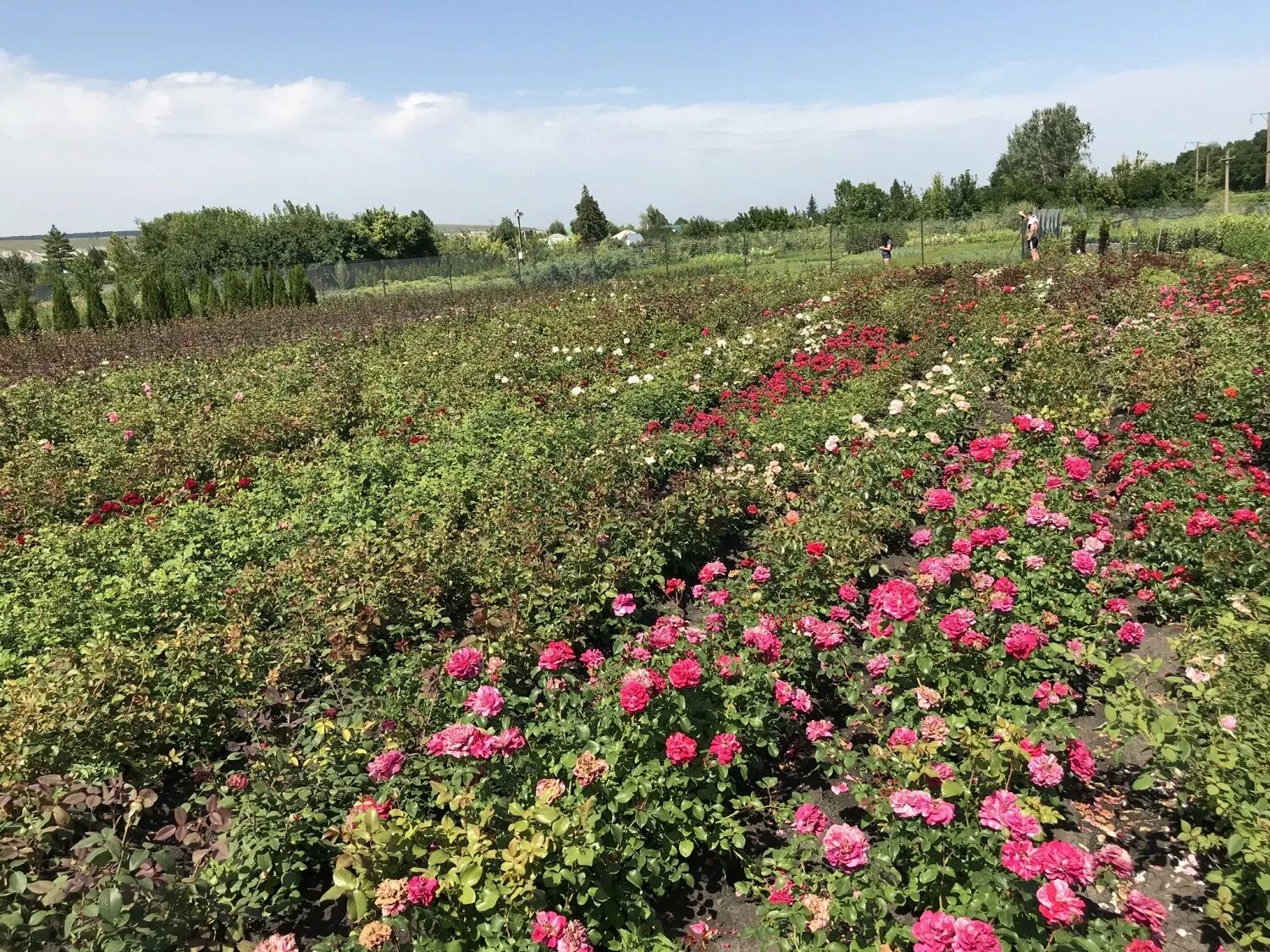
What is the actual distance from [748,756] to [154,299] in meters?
24.9

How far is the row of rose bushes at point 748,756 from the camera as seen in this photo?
2.13 metres

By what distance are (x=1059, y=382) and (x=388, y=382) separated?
7684mm

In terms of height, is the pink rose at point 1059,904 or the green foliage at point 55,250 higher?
the green foliage at point 55,250

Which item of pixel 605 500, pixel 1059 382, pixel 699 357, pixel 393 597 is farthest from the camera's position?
pixel 699 357

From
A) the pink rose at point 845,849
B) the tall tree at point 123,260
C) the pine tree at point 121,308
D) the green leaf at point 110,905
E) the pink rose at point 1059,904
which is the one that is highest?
the tall tree at point 123,260

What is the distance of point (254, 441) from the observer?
720 cm

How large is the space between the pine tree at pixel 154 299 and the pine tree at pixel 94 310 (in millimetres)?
946

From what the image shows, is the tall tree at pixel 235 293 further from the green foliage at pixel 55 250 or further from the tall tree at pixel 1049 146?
the tall tree at pixel 1049 146

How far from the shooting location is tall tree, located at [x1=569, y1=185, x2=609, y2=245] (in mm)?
63844

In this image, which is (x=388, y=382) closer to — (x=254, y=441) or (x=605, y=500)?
(x=254, y=441)

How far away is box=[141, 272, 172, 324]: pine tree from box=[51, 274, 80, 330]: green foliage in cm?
164

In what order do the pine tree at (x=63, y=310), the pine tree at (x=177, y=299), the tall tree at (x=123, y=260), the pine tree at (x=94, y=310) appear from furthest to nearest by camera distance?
the tall tree at (x=123, y=260), the pine tree at (x=177, y=299), the pine tree at (x=94, y=310), the pine tree at (x=63, y=310)

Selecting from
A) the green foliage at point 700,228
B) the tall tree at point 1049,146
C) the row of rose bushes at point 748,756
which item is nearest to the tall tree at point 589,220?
the green foliage at point 700,228

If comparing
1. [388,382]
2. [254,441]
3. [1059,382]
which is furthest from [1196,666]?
[388,382]
